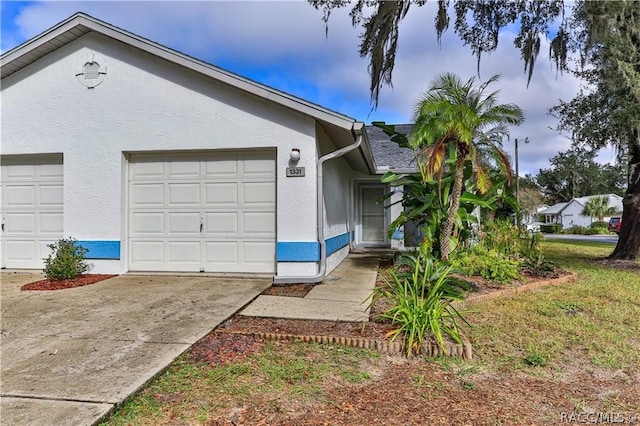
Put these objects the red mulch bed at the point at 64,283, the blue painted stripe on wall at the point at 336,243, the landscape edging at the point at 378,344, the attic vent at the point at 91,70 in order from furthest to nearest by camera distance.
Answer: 1. the blue painted stripe on wall at the point at 336,243
2. the attic vent at the point at 91,70
3. the red mulch bed at the point at 64,283
4. the landscape edging at the point at 378,344

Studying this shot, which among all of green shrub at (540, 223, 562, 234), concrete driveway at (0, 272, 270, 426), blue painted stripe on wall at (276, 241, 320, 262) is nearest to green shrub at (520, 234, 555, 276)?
blue painted stripe on wall at (276, 241, 320, 262)

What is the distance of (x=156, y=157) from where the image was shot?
752 cm

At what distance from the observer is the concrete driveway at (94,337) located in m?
2.74

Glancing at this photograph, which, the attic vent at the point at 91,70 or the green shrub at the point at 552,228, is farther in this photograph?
the green shrub at the point at 552,228

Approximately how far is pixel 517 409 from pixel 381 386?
1014 millimetres

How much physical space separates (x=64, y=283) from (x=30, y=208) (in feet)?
7.73

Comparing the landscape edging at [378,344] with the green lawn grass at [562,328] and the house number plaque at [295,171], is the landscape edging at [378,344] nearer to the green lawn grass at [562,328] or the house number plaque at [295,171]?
the green lawn grass at [562,328]

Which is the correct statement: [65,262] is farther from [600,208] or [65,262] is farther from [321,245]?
[600,208]

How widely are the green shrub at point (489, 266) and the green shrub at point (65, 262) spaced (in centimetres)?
667

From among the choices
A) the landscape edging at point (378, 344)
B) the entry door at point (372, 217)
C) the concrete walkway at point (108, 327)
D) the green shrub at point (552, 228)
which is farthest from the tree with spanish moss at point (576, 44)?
the green shrub at point (552, 228)

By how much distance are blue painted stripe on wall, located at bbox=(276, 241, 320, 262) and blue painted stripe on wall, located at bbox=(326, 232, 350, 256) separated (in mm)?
999

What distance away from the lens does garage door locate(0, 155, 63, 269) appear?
25.4 feet

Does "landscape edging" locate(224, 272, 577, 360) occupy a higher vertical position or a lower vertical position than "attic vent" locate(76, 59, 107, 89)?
lower

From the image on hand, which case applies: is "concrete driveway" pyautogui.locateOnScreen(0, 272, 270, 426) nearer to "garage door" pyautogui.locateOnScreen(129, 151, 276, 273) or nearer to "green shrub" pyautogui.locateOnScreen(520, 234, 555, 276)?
"garage door" pyautogui.locateOnScreen(129, 151, 276, 273)
